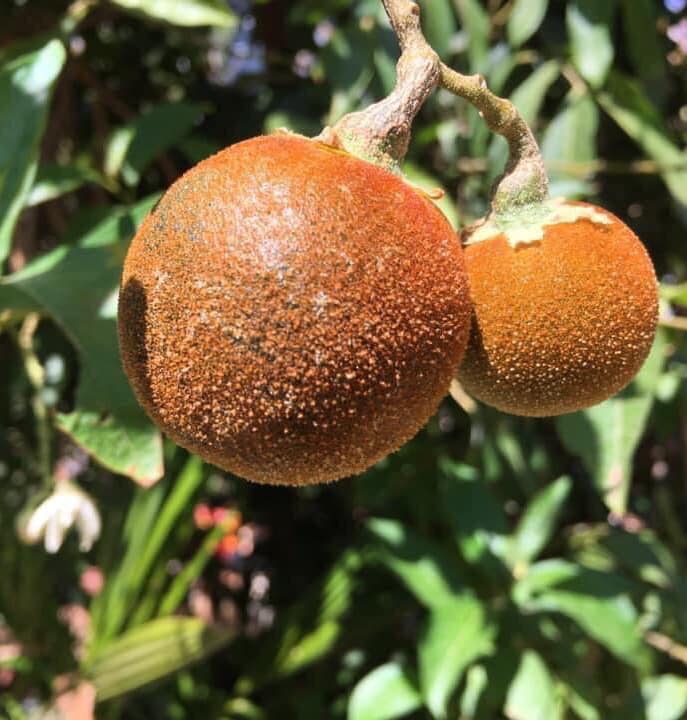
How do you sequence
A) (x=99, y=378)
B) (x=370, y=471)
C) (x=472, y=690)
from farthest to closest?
1. (x=370, y=471)
2. (x=472, y=690)
3. (x=99, y=378)

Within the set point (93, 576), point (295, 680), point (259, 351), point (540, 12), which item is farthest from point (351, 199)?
point (93, 576)

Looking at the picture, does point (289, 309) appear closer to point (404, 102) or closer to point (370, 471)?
point (404, 102)

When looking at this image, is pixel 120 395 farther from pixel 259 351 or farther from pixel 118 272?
pixel 259 351

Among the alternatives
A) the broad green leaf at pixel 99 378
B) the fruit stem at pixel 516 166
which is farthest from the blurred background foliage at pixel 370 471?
the fruit stem at pixel 516 166

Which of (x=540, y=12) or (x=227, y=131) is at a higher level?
(x=540, y=12)

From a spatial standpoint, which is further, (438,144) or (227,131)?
(227,131)

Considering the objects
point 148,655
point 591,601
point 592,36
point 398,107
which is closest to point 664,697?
point 591,601
